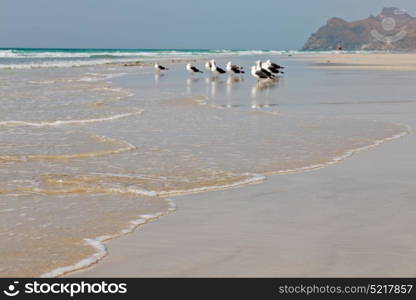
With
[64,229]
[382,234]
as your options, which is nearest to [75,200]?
[64,229]

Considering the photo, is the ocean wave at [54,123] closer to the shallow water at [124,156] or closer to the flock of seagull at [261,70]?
the shallow water at [124,156]

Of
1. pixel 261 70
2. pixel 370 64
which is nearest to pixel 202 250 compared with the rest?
pixel 261 70

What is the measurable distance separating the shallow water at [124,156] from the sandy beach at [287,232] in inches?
10.8

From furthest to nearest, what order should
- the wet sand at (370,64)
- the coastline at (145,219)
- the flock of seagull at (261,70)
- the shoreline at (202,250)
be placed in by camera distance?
1. the wet sand at (370,64)
2. the flock of seagull at (261,70)
3. the coastline at (145,219)
4. the shoreline at (202,250)

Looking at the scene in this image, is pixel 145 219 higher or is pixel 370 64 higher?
pixel 145 219

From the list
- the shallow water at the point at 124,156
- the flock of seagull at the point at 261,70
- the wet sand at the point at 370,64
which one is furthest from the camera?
the wet sand at the point at 370,64

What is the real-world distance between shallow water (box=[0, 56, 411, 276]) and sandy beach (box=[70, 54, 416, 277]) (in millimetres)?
274

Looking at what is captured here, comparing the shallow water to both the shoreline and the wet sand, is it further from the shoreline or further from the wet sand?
the wet sand

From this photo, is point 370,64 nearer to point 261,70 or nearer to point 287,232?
point 261,70

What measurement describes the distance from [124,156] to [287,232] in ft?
11.4

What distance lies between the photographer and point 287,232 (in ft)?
14.6

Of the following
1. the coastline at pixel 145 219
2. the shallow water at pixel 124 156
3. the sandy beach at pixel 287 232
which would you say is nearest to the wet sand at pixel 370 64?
the shallow water at pixel 124 156

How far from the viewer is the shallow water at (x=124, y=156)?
4.53 m

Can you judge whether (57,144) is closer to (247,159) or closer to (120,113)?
(247,159)
